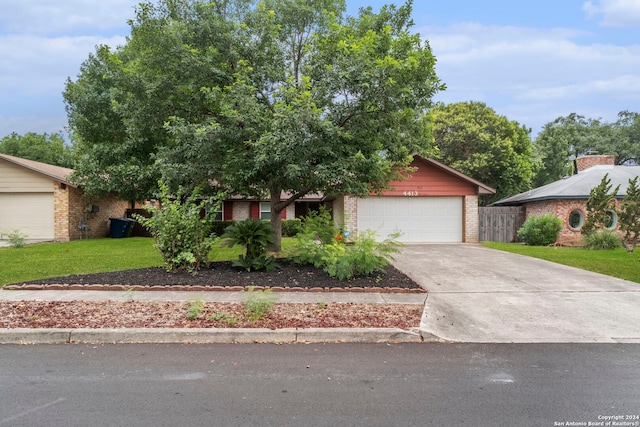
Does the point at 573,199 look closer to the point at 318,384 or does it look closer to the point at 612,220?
the point at 612,220

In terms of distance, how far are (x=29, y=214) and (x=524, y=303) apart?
20.6 metres

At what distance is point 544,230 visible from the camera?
723 inches

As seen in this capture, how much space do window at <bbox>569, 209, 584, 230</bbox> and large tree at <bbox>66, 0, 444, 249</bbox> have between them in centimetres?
1188

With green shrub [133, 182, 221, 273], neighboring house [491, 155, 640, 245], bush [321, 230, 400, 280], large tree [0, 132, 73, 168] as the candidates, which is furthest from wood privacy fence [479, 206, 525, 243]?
large tree [0, 132, 73, 168]

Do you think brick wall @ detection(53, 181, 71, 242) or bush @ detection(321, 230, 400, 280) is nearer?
bush @ detection(321, 230, 400, 280)

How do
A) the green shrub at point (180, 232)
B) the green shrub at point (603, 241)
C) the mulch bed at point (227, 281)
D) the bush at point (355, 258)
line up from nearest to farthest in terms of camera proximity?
1. the mulch bed at point (227, 281)
2. the bush at point (355, 258)
3. the green shrub at point (180, 232)
4. the green shrub at point (603, 241)

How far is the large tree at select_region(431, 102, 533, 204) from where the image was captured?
95.3 feet

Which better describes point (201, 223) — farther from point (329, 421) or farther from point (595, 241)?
point (595, 241)

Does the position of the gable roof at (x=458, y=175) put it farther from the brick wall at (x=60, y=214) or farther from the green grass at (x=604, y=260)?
the brick wall at (x=60, y=214)

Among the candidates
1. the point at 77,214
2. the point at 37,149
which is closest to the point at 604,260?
the point at 77,214

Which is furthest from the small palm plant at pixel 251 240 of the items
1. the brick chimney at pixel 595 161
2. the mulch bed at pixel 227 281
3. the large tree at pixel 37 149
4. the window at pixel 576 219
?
the large tree at pixel 37 149

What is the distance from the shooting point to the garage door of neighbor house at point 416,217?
19.1 m

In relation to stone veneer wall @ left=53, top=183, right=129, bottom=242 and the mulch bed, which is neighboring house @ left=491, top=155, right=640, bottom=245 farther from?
stone veneer wall @ left=53, top=183, right=129, bottom=242

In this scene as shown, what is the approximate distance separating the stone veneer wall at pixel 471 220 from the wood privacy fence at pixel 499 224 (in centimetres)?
163
